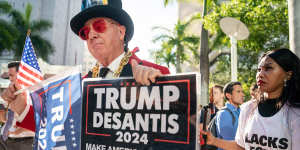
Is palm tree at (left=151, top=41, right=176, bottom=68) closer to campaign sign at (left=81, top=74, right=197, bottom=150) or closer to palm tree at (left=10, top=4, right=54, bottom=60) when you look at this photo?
palm tree at (left=10, top=4, right=54, bottom=60)

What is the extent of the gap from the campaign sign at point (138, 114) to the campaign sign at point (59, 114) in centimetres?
7

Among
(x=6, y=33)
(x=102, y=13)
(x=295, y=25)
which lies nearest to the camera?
(x=102, y=13)

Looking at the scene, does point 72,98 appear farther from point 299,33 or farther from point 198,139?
point 299,33

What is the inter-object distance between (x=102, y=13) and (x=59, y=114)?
890 millimetres

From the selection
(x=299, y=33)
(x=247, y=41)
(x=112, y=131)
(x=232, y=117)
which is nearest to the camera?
(x=112, y=131)

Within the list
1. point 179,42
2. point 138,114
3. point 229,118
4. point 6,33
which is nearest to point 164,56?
point 179,42

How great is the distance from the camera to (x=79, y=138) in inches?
79.2

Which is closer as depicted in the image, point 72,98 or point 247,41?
point 72,98

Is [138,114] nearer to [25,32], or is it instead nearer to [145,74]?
[145,74]

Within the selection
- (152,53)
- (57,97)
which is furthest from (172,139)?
(152,53)

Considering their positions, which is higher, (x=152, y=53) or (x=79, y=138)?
(x=152, y=53)

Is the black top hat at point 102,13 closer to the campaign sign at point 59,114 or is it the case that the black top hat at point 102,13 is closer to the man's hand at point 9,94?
the campaign sign at point 59,114

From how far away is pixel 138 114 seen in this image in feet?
5.81

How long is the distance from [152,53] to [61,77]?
83.6 feet
